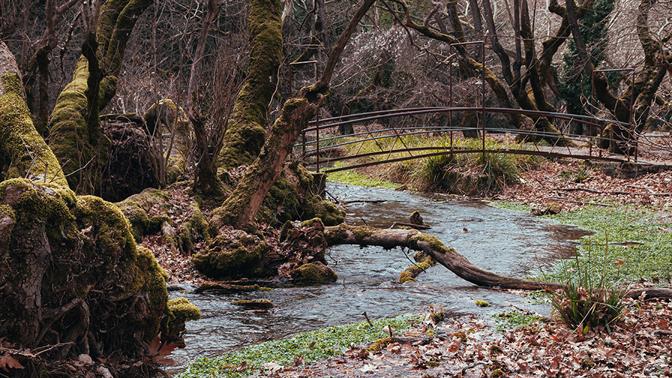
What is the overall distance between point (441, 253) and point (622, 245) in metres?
3.34

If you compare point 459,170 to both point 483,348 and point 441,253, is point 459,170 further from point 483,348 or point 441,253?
point 483,348

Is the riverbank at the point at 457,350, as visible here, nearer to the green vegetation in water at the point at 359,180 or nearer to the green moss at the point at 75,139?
the green moss at the point at 75,139

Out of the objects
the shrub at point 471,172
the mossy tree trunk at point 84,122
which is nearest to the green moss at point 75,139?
the mossy tree trunk at point 84,122

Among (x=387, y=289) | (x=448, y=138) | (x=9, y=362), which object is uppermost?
(x=448, y=138)

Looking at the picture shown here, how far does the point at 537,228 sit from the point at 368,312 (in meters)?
6.64

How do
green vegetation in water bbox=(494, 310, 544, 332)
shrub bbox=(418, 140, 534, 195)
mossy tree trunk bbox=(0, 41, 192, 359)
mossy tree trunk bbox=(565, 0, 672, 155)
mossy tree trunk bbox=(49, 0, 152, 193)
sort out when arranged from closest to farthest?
1. mossy tree trunk bbox=(0, 41, 192, 359)
2. green vegetation in water bbox=(494, 310, 544, 332)
3. mossy tree trunk bbox=(49, 0, 152, 193)
4. mossy tree trunk bbox=(565, 0, 672, 155)
5. shrub bbox=(418, 140, 534, 195)

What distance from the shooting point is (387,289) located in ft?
34.3

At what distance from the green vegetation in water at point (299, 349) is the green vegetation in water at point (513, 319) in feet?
2.86

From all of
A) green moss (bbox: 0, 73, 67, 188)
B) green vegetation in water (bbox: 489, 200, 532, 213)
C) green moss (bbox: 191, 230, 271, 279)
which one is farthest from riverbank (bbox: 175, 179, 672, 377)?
green vegetation in water (bbox: 489, 200, 532, 213)

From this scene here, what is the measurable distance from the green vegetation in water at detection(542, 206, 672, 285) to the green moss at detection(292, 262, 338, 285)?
2877 mm

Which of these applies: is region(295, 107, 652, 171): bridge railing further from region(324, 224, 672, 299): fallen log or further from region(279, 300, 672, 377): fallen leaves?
region(279, 300, 672, 377): fallen leaves

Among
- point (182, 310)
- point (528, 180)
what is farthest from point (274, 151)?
point (528, 180)

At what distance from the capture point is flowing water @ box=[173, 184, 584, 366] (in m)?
8.69

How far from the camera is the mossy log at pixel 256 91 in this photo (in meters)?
15.2
